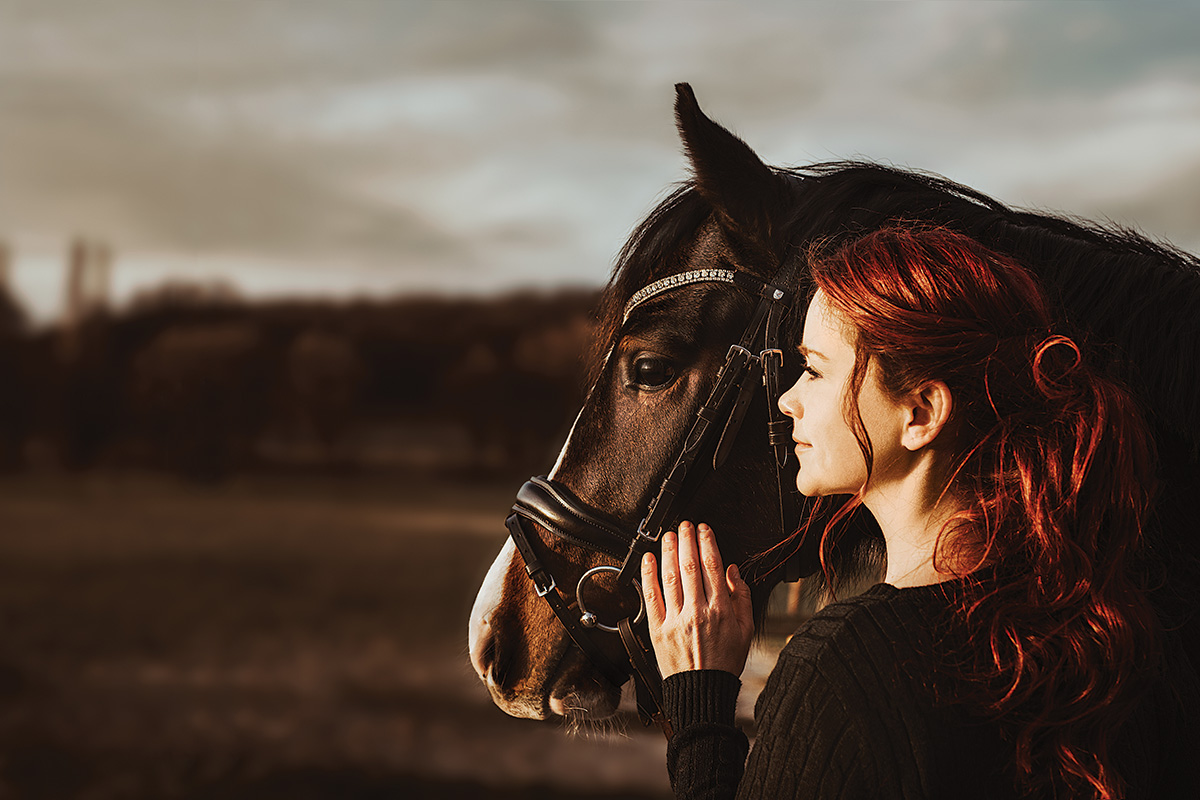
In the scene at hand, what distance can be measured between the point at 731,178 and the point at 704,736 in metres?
0.90

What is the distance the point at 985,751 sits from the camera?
658 millimetres

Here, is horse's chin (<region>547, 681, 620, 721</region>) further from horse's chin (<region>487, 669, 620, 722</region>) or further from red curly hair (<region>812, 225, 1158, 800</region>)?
red curly hair (<region>812, 225, 1158, 800</region>)

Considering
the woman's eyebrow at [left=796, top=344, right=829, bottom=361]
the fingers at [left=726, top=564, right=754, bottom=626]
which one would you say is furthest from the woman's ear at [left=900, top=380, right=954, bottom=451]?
the fingers at [left=726, top=564, right=754, bottom=626]

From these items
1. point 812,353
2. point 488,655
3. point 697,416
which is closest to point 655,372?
point 697,416

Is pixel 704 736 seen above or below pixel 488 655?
above

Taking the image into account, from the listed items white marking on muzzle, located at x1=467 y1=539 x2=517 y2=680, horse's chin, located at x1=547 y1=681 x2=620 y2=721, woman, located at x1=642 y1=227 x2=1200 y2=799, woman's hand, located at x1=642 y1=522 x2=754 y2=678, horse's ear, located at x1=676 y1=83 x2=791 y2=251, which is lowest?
horse's chin, located at x1=547 y1=681 x2=620 y2=721

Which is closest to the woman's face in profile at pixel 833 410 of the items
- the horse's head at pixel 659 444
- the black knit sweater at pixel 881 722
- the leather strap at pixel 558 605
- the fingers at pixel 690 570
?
the black knit sweater at pixel 881 722

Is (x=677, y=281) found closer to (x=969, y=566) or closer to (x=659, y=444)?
(x=659, y=444)

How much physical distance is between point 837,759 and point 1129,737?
329 millimetres

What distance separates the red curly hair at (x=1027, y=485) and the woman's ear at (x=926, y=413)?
1cm

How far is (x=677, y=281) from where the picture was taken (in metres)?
1.33

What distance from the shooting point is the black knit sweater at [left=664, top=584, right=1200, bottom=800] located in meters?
0.64

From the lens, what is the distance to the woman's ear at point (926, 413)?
2.42ft

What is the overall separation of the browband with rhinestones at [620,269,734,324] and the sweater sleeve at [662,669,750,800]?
2.14ft
